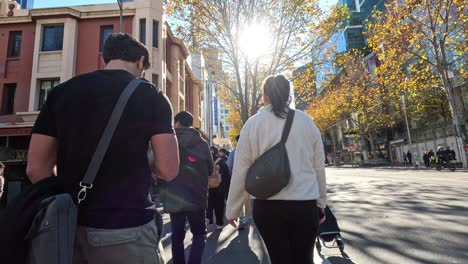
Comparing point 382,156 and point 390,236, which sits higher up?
point 382,156

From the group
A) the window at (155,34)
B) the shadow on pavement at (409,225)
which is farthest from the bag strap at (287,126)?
the window at (155,34)

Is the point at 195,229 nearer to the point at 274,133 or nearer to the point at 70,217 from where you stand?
the point at 274,133

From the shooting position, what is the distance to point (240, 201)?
91.7 inches

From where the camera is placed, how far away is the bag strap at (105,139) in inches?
55.7

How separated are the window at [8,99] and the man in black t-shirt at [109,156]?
806 inches

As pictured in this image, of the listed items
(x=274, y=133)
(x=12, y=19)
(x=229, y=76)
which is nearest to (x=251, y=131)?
(x=274, y=133)

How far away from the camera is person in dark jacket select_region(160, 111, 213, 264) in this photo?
→ 11.8ft

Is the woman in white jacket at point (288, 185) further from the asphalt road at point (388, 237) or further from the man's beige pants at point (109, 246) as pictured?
the asphalt road at point (388, 237)

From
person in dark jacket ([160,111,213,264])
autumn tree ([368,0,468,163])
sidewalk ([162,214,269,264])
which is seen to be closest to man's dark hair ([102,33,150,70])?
person in dark jacket ([160,111,213,264])

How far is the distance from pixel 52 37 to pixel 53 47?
0.65 m

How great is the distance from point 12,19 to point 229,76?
13.2m

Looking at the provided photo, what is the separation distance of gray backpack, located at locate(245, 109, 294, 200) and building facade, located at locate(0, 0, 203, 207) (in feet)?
59.2

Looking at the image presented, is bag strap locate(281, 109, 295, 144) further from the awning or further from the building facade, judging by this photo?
the building facade

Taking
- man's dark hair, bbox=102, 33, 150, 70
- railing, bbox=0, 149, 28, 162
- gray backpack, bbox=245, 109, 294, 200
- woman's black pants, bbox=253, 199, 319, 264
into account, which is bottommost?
woman's black pants, bbox=253, 199, 319, 264
